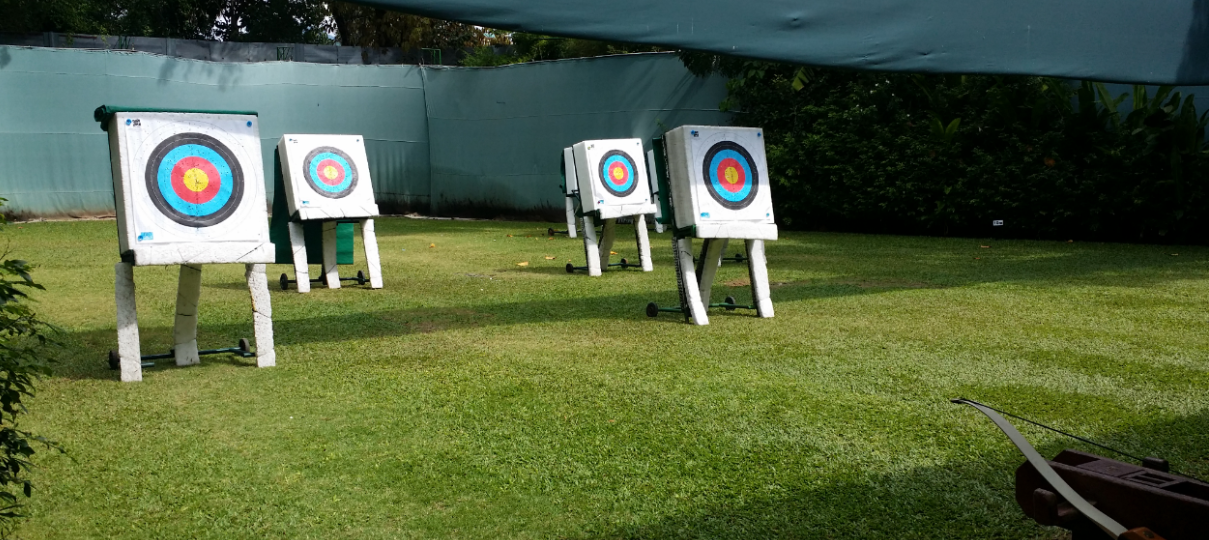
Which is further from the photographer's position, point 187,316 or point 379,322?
point 379,322

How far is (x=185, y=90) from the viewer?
1495 centimetres

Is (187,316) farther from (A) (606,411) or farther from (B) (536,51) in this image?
(B) (536,51)

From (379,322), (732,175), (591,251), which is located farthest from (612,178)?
(379,322)

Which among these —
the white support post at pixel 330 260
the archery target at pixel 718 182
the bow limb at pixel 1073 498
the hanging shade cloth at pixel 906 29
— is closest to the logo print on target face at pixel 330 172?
the white support post at pixel 330 260

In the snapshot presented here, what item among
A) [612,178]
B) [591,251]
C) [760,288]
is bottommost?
[760,288]

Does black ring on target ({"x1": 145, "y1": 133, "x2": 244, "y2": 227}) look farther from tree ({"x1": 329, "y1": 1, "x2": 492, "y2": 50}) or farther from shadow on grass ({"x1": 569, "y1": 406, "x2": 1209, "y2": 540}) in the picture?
tree ({"x1": 329, "y1": 1, "x2": 492, "y2": 50})

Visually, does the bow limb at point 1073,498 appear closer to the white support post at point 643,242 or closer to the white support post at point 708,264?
the white support post at point 708,264

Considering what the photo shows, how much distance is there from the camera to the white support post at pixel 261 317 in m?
4.41

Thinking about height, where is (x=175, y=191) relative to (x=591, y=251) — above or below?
above

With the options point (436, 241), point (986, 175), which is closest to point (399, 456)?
point (436, 241)

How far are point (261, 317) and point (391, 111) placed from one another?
12.8m

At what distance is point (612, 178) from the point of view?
28.5 ft

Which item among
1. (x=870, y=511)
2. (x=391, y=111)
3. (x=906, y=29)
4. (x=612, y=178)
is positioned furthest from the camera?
(x=391, y=111)

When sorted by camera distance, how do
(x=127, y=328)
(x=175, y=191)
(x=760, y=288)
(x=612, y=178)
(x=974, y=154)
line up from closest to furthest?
(x=127, y=328) < (x=175, y=191) < (x=760, y=288) < (x=612, y=178) < (x=974, y=154)
